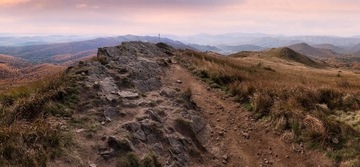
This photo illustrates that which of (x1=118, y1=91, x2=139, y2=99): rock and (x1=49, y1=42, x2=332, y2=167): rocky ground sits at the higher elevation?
(x1=118, y1=91, x2=139, y2=99): rock

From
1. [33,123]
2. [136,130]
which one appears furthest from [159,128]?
[33,123]

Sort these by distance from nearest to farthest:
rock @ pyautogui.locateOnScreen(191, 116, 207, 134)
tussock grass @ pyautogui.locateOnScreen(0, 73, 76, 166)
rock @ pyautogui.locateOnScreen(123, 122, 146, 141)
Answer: tussock grass @ pyautogui.locateOnScreen(0, 73, 76, 166) < rock @ pyautogui.locateOnScreen(123, 122, 146, 141) < rock @ pyautogui.locateOnScreen(191, 116, 207, 134)

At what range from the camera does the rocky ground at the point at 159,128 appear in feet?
36.0

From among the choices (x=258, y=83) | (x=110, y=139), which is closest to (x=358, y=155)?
(x=258, y=83)

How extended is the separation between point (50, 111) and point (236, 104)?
9180 mm

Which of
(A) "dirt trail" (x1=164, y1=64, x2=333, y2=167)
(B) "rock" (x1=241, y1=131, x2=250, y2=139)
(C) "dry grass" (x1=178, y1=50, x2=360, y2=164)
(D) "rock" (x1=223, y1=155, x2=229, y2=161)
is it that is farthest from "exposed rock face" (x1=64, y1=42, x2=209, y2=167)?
(C) "dry grass" (x1=178, y1=50, x2=360, y2=164)

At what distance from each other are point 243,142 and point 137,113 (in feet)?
15.2

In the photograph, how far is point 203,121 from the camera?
1516cm

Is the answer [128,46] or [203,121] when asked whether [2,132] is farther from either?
[128,46]

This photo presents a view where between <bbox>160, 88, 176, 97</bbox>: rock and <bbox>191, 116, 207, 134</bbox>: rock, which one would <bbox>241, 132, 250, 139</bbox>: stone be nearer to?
<bbox>191, 116, 207, 134</bbox>: rock

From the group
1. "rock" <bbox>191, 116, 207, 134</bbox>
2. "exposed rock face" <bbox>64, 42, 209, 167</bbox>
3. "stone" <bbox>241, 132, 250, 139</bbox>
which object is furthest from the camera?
"rock" <bbox>191, 116, 207, 134</bbox>

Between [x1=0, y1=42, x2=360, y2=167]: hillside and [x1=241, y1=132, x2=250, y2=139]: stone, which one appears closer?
[x1=0, y1=42, x2=360, y2=167]: hillside

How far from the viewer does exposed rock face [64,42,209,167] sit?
11.6 metres

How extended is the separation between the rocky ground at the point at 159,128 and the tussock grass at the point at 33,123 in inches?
18.5
